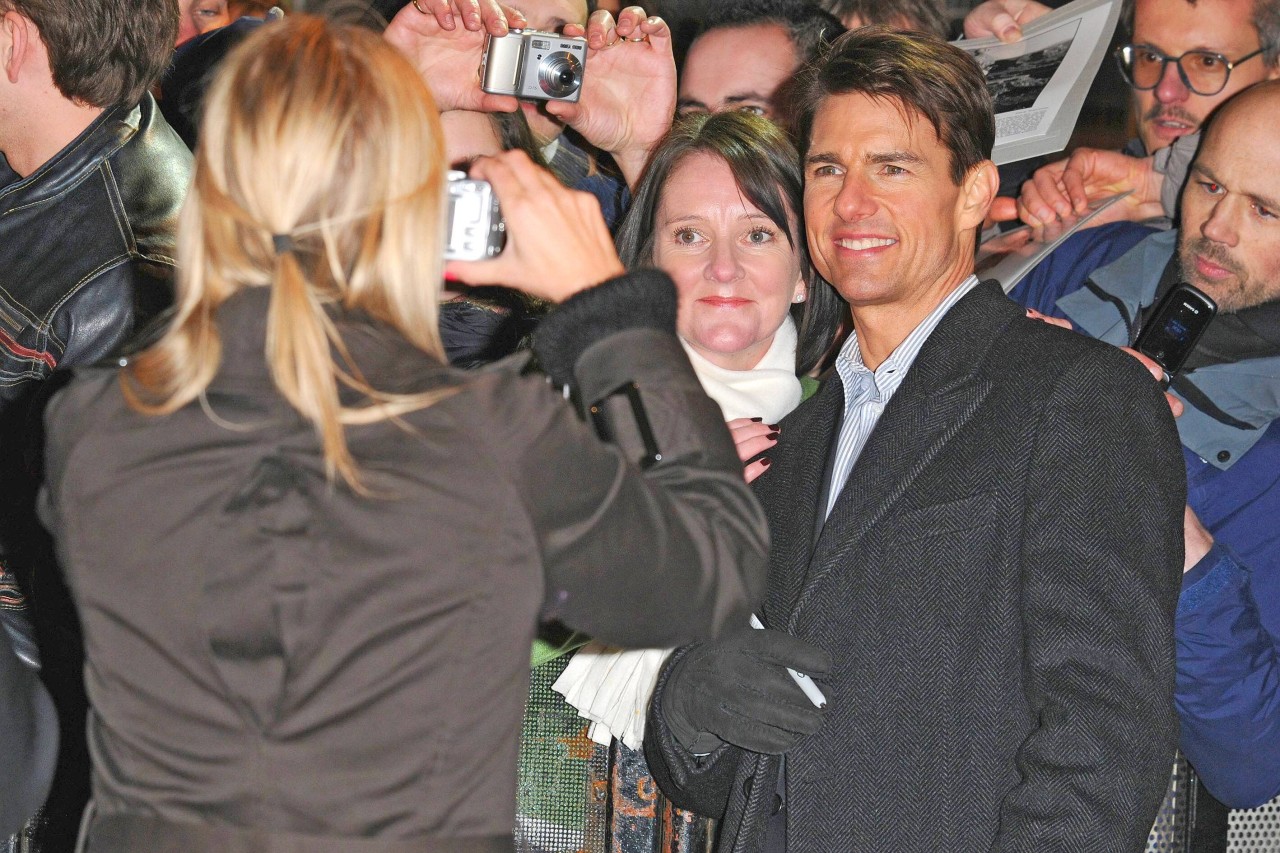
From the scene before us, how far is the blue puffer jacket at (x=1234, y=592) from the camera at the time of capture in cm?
217

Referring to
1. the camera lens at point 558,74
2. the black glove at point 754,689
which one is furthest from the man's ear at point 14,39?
the black glove at point 754,689

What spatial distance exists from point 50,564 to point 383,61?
163cm

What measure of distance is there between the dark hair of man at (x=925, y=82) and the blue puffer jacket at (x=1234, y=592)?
62 cm

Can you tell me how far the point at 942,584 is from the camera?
178 cm

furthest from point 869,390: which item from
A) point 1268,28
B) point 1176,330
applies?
point 1268,28

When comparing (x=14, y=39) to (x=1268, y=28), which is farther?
(x=1268, y=28)

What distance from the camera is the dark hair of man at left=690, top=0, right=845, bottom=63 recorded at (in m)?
3.27

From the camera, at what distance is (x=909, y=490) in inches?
72.8

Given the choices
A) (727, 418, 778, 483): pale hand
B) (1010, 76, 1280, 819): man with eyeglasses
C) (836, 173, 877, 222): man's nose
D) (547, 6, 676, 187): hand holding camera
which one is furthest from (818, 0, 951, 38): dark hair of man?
(727, 418, 778, 483): pale hand

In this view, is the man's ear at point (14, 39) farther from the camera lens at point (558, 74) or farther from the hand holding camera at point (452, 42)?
the camera lens at point (558, 74)

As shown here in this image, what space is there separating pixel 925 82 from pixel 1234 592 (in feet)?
3.03

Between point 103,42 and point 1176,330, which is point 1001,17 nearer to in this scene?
point 1176,330

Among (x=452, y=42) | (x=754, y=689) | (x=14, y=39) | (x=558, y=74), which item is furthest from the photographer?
(x=452, y=42)

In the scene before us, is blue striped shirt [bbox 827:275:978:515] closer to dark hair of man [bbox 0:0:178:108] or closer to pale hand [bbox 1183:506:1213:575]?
pale hand [bbox 1183:506:1213:575]
